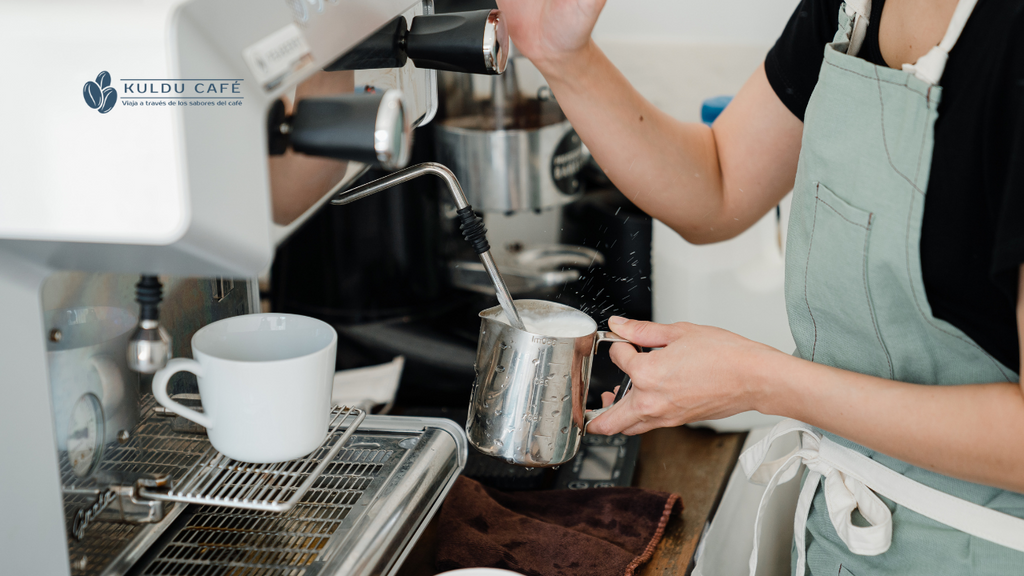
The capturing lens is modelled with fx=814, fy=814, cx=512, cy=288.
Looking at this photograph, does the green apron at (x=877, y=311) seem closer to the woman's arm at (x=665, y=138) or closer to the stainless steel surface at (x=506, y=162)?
the woman's arm at (x=665, y=138)

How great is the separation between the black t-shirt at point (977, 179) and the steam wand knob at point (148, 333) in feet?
1.61

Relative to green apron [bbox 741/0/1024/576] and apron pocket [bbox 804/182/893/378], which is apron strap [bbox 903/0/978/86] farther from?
apron pocket [bbox 804/182/893/378]

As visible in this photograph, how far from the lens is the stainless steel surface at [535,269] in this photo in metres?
1.16

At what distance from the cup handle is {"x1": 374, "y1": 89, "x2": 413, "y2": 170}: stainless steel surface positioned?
9.0 inches

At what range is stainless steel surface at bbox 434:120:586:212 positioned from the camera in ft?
3.64

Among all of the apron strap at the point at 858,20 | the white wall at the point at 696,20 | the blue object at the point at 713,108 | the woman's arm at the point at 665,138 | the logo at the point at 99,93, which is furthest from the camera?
the white wall at the point at 696,20

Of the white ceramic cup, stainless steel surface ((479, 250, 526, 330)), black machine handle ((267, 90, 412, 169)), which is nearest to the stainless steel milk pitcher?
stainless steel surface ((479, 250, 526, 330))

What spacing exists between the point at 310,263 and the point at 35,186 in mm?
740

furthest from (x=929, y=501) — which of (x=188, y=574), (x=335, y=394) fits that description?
(x=335, y=394)

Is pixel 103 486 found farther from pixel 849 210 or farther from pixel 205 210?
pixel 849 210

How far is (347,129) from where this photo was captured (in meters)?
0.39

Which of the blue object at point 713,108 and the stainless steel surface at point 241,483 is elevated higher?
the blue object at point 713,108

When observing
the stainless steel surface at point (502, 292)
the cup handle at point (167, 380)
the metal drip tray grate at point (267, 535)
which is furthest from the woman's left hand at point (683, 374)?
the cup handle at point (167, 380)

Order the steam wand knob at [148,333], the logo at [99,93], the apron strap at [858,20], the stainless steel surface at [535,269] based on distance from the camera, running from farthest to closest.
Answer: the stainless steel surface at [535,269]
the apron strap at [858,20]
the steam wand knob at [148,333]
the logo at [99,93]
